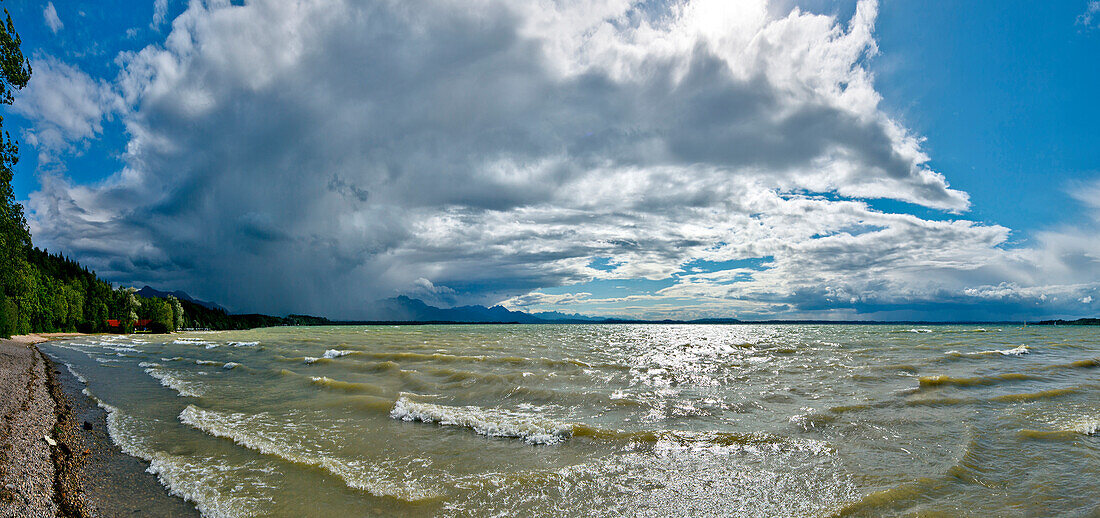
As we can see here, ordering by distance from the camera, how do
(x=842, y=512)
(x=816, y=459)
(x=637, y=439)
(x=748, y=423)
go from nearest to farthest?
(x=842, y=512), (x=816, y=459), (x=637, y=439), (x=748, y=423)

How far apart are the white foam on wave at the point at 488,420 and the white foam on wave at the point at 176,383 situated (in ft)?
35.3

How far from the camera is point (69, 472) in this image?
29.9ft

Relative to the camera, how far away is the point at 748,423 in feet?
43.5

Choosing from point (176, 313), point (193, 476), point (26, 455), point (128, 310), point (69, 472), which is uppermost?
point (128, 310)

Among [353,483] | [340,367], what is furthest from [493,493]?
[340,367]

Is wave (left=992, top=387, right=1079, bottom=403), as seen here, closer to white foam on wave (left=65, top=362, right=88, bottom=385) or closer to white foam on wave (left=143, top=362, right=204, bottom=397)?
white foam on wave (left=143, top=362, right=204, bottom=397)

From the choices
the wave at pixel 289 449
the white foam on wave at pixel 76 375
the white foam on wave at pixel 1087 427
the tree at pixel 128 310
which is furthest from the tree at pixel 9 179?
the tree at pixel 128 310

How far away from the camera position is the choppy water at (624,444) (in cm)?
812

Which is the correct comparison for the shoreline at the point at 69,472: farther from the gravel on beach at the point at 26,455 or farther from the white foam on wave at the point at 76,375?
the white foam on wave at the point at 76,375

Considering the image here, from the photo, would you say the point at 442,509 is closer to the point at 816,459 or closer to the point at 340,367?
the point at 816,459

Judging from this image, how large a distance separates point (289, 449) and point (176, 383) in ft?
54.0

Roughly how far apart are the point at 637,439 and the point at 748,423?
4.02m

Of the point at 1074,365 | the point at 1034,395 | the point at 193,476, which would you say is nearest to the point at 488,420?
the point at 193,476

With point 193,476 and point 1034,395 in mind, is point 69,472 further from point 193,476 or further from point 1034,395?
point 1034,395
